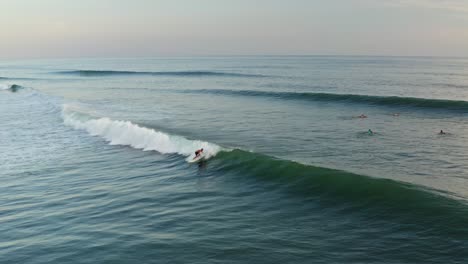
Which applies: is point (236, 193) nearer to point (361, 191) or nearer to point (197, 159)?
point (361, 191)

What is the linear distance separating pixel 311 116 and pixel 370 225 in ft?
86.5

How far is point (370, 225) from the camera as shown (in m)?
12.5

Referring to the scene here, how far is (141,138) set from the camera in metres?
27.0

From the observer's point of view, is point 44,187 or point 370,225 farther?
point 44,187

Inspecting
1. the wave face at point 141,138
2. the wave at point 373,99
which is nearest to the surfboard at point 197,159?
the wave face at point 141,138

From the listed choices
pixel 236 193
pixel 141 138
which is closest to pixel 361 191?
pixel 236 193

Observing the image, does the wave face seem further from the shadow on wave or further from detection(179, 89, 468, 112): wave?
detection(179, 89, 468, 112): wave

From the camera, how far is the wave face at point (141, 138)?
23.5 m

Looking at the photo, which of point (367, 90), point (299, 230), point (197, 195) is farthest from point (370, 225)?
point (367, 90)

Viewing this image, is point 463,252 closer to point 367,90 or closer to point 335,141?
point 335,141

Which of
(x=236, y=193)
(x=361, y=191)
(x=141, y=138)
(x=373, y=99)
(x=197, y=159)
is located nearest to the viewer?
(x=361, y=191)

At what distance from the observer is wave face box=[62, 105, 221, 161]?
23500 millimetres

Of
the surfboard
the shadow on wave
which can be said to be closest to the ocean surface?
the shadow on wave

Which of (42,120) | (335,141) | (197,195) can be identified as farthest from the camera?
(42,120)
